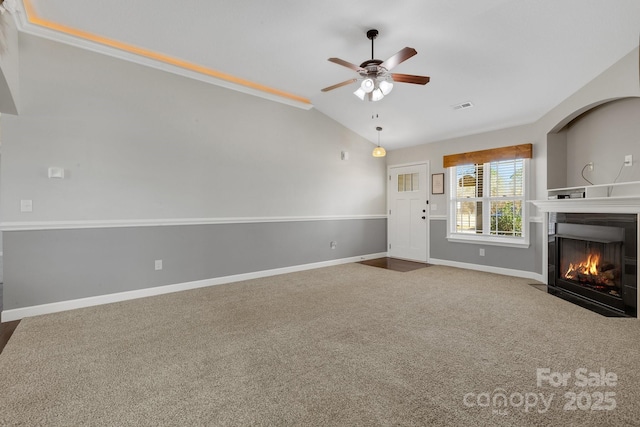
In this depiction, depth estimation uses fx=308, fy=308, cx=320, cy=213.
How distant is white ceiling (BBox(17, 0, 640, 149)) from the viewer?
9.59 ft

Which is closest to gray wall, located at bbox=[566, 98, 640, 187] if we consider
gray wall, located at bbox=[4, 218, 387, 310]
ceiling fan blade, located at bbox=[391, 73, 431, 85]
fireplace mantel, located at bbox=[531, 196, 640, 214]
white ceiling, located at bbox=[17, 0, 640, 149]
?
fireplace mantel, located at bbox=[531, 196, 640, 214]

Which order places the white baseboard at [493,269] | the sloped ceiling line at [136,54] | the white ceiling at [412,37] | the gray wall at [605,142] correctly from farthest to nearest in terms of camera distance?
the white baseboard at [493,269]
the gray wall at [605,142]
the sloped ceiling line at [136,54]
the white ceiling at [412,37]

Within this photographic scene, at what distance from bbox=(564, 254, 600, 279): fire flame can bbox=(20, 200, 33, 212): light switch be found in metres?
6.48

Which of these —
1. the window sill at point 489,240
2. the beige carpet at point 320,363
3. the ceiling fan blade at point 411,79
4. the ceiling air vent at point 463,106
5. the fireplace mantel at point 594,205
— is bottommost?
the beige carpet at point 320,363

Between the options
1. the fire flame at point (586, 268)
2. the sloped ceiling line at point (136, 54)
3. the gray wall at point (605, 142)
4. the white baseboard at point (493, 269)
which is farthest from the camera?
the white baseboard at point (493, 269)

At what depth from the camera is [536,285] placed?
449cm

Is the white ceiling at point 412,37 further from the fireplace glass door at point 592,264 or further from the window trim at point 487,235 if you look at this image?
the fireplace glass door at point 592,264

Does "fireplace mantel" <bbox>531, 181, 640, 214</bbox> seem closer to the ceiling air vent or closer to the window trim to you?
the window trim

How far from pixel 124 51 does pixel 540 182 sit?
6.08 meters

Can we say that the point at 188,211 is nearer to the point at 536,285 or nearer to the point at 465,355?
the point at 465,355

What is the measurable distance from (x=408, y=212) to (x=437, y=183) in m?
0.90

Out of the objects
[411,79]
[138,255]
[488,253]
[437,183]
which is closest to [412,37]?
[411,79]

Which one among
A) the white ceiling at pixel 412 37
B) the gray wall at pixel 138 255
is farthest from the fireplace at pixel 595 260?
the gray wall at pixel 138 255

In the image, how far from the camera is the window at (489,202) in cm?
520
